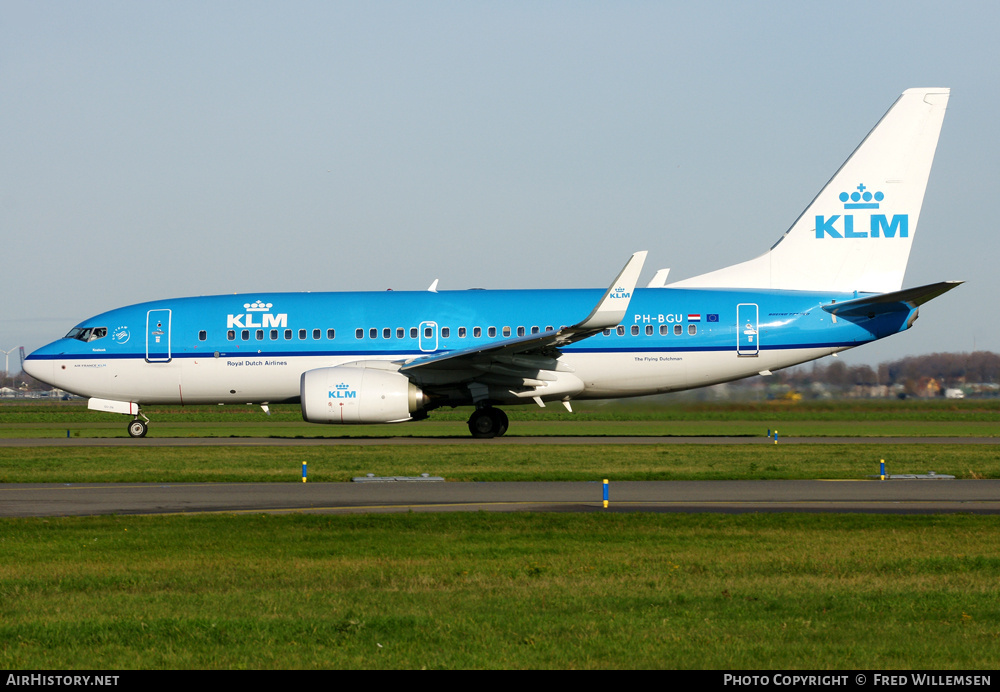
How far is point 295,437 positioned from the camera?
32.1m

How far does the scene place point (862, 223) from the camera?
30.4 meters

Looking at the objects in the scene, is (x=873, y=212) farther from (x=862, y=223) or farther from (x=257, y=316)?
(x=257, y=316)

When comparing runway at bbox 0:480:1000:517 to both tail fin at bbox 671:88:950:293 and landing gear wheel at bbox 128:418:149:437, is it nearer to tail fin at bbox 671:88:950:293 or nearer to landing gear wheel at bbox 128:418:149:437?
tail fin at bbox 671:88:950:293

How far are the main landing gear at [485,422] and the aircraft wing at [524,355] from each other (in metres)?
1.12

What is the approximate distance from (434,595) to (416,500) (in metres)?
7.27

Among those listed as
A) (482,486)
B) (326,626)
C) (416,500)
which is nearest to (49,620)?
(326,626)

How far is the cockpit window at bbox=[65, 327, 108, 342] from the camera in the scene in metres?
31.7

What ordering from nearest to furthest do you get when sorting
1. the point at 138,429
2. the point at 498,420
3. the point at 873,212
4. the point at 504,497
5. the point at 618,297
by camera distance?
the point at 504,497 → the point at 618,297 → the point at 498,420 → the point at 873,212 → the point at 138,429

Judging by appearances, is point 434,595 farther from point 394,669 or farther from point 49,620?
point 49,620

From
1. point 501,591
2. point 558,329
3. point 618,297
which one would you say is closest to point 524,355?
point 558,329

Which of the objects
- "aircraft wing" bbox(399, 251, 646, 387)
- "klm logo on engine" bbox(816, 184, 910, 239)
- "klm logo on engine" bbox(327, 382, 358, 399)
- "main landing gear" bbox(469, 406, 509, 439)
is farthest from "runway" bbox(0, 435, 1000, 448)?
"klm logo on engine" bbox(816, 184, 910, 239)

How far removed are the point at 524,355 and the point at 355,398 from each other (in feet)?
15.6

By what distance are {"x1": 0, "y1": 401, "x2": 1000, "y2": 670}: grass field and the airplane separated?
15.4m

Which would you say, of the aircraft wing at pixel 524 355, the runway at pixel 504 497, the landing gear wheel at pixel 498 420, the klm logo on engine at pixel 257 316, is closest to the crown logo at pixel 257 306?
the klm logo on engine at pixel 257 316
